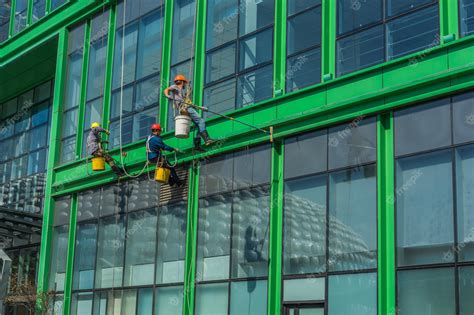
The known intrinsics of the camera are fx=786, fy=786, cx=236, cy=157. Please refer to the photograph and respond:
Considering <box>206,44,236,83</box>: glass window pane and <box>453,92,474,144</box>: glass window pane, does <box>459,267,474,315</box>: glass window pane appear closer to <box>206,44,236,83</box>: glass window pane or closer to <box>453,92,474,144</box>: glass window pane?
<box>453,92,474,144</box>: glass window pane

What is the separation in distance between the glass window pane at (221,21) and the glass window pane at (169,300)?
7135 mm

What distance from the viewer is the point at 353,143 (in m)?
18.3

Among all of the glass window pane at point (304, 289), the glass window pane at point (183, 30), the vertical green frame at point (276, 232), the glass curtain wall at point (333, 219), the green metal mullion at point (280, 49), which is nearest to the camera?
the glass curtain wall at point (333, 219)

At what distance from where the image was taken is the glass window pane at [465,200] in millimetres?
15570

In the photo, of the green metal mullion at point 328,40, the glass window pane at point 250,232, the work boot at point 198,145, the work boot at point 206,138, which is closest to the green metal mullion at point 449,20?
the green metal mullion at point 328,40

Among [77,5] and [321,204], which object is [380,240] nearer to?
[321,204]

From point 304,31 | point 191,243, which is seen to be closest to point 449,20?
point 304,31

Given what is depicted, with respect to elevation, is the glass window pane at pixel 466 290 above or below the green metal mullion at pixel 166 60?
below

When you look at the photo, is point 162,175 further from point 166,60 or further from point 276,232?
point 166,60

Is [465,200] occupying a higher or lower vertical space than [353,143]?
lower

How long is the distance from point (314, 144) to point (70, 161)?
37.0 ft

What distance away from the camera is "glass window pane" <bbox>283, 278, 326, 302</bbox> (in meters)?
18.2

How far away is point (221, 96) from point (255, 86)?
1.34 metres

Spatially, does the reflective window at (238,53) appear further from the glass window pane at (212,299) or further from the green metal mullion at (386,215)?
the glass window pane at (212,299)
